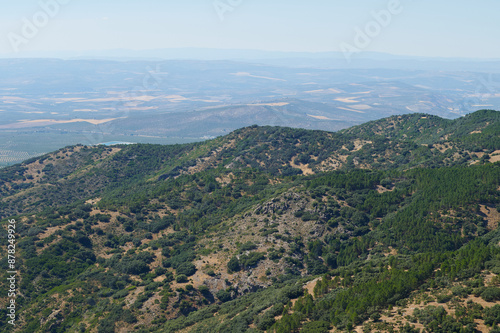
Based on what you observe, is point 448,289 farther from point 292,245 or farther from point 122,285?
point 122,285

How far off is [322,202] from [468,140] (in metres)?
64.5

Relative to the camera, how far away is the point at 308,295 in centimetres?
4762

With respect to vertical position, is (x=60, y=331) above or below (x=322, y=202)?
below

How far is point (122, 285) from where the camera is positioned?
69.7 m

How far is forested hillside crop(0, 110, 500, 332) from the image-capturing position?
135 feet

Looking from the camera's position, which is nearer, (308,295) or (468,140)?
(308,295)

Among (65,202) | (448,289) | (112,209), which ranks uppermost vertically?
(448,289)

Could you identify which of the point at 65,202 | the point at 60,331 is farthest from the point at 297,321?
the point at 65,202

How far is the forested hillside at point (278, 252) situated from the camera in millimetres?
41062

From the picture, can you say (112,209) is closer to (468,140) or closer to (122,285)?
(122,285)

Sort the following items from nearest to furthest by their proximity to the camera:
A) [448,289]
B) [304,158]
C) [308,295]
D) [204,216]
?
[448,289] → [308,295] → [204,216] → [304,158]

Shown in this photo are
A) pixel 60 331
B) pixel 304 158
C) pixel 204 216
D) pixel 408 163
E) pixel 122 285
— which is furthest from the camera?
pixel 304 158

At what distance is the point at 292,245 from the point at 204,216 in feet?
94.3

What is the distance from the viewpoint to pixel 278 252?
72.2 m
